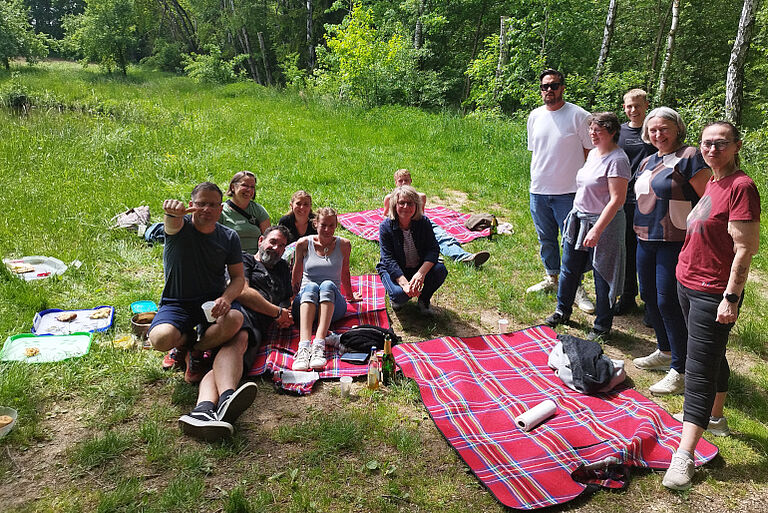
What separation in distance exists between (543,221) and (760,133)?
9073 mm

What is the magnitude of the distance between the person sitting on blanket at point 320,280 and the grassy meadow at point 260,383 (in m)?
0.56

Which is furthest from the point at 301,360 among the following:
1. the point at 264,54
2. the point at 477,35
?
the point at 264,54

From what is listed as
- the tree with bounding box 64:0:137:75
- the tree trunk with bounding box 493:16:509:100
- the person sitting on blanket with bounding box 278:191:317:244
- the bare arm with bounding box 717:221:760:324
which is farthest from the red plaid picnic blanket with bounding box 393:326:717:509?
the tree with bounding box 64:0:137:75

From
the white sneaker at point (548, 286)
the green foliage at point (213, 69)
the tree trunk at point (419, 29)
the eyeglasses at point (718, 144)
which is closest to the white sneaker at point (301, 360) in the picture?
the white sneaker at point (548, 286)

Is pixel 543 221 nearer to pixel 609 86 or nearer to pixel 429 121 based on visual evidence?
pixel 429 121

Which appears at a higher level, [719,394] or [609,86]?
[609,86]

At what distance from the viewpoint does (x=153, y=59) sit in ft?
112

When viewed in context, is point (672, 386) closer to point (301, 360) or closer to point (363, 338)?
point (363, 338)

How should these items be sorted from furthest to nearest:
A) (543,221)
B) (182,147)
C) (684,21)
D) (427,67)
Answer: (427,67) → (684,21) → (182,147) → (543,221)

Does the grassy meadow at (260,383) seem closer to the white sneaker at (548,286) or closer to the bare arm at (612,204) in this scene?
the white sneaker at (548,286)

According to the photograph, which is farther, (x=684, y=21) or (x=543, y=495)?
(x=684, y=21)

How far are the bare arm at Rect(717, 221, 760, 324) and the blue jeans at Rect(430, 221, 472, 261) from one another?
137 inches

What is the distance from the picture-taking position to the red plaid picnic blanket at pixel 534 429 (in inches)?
113

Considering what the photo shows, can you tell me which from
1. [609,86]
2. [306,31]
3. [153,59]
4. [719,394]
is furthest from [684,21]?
[153,59]
